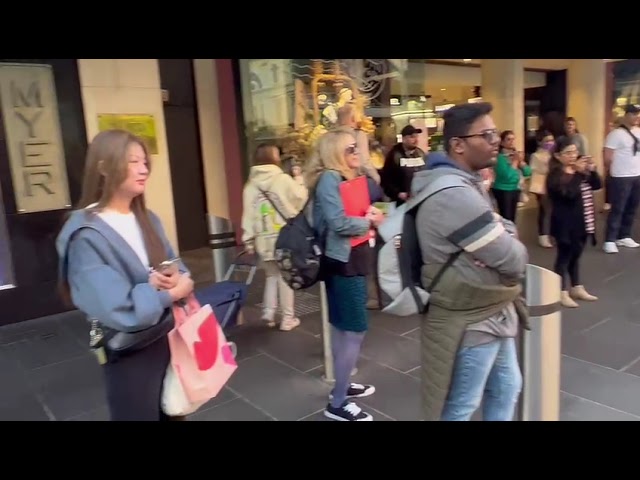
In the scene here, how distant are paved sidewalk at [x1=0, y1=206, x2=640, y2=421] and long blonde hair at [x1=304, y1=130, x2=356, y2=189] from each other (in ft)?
4.90

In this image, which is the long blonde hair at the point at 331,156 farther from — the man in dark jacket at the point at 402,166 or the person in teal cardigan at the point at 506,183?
the person in teal cardigan at the point at 506,183

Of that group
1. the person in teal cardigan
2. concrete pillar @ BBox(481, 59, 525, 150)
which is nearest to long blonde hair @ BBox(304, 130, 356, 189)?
the person in teal cardigan

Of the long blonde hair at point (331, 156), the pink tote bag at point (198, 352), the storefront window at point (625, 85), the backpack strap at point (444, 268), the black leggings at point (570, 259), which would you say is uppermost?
the storefront window at point (625, 85)

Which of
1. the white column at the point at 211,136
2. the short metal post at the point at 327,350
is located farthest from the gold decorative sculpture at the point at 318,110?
the short metal post at the point at 327,350

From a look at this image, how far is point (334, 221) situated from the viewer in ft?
10.2

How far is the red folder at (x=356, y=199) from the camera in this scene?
3.19 metres

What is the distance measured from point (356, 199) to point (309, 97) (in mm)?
5918

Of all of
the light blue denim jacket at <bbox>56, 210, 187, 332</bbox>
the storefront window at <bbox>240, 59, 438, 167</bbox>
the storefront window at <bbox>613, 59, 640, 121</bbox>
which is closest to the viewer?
the light blue denim jacket at <bbox>56, 210, 187, 332</bbox>

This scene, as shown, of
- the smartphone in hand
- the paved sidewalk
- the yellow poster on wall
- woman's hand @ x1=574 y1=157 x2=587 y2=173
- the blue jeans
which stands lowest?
the paved sidewalk

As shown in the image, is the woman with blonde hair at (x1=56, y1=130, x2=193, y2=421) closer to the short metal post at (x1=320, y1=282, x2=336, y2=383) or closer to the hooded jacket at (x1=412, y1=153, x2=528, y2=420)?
the hooded jacket at (x1=412, y1=153, x2=528, y2=420)

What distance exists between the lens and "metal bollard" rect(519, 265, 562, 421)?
2240mm

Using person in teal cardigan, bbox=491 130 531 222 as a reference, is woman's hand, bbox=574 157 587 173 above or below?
above

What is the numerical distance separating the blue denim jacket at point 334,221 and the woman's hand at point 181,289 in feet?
3.87
